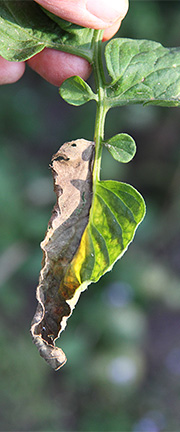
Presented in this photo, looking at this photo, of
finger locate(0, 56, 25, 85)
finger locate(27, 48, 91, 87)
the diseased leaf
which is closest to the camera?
the diseased leaf

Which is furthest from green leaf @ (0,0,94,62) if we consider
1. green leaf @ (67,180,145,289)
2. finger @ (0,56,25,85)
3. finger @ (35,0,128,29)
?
finger @ (0,56,25,85)

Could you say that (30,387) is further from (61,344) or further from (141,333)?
(141,333)

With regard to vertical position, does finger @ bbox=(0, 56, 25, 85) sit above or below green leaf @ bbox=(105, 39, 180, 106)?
above

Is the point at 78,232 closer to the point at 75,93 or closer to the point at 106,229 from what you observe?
the point at 106,229

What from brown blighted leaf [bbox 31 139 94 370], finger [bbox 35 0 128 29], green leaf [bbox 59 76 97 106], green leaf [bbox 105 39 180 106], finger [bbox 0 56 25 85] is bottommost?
brown blighted leaf [bbox 31 139 94 370]

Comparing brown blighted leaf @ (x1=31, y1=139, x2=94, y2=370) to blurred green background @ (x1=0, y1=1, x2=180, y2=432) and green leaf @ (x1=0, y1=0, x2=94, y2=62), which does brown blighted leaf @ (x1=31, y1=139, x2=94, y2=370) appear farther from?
blurred green background @ (x1=0, y1=1, x2=180, y2=432)

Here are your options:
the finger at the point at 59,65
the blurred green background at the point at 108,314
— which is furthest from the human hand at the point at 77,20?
the blurred green background at the point at 108,314

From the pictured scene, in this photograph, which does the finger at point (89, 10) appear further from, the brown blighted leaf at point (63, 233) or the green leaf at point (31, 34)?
the brown blighted leaf at point (63, 233)
